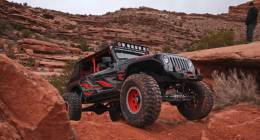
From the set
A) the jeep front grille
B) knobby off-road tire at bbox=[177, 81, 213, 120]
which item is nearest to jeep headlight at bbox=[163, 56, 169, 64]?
the jeep front grille

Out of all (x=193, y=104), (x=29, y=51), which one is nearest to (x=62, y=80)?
(x=193, y=104)

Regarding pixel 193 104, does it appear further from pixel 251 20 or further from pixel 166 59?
pixel 251 20

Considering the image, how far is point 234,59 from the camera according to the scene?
6.55 metres

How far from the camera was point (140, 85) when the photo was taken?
3320 millimetres

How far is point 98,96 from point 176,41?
35994 mm

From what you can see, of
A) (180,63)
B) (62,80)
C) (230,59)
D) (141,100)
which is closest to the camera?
(141,100)

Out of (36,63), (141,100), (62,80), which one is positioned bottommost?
(62,80)

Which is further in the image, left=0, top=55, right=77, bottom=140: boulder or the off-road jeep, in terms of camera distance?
the off-road jeep

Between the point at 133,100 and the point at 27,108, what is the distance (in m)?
2.28

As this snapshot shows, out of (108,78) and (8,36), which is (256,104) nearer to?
(108,78)

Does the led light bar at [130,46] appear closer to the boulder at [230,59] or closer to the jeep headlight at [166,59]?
the jeep headlight at [166,59]

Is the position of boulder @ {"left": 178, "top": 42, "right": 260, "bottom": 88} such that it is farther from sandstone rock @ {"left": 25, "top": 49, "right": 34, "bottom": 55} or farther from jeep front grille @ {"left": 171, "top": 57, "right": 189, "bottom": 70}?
sandstone rock @ {"left": 25, "top": 49, "right": 34, "bottom": 55}

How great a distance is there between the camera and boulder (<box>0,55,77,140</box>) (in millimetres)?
1659

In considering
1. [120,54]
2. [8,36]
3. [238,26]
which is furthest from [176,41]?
[120,54]
